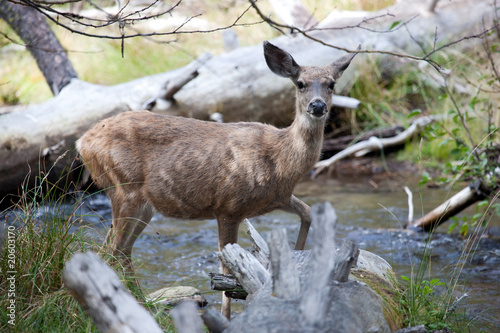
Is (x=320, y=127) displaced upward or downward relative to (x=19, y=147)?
upward

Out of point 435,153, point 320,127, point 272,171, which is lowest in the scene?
point 435,153

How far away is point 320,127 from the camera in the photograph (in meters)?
5.07

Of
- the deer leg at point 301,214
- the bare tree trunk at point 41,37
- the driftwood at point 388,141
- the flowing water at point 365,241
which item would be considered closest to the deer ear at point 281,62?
the deer leg at point 301,214

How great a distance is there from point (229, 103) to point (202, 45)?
3.80 meters

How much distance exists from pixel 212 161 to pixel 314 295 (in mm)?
2678

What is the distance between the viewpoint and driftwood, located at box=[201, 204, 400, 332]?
8.98ft

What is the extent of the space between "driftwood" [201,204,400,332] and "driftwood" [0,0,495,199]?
433 centimetres

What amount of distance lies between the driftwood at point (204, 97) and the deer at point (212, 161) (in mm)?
1975

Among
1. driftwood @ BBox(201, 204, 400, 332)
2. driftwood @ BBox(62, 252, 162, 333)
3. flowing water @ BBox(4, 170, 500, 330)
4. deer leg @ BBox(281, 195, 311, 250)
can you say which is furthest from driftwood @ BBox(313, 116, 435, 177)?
driftwood @ BBox(62, 252, 162, 333)

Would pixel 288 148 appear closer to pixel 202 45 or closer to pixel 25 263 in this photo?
pixel 25 263

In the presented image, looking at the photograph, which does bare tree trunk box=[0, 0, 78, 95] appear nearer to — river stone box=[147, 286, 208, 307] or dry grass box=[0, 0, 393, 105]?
dry grass box=[0, 0, 393, 105]

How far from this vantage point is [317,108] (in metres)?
4.84

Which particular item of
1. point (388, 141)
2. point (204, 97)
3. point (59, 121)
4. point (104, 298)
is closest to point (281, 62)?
point (104, 298)

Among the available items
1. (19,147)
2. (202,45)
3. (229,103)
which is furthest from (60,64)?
(202,45)
